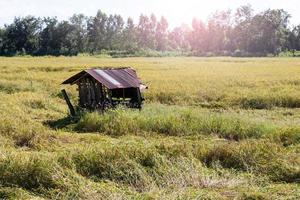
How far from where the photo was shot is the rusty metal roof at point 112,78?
610 inches

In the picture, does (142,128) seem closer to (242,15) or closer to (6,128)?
(6,128)

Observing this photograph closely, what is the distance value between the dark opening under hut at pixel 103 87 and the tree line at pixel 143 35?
196ft

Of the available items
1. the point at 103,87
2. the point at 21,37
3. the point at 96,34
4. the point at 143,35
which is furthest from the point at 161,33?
the point at 103,87

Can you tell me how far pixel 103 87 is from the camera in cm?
1625

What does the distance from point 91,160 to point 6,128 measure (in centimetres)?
Result: 415

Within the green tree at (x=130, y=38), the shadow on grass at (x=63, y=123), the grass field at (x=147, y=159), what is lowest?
the shadow on grass at (x=63, y=123)

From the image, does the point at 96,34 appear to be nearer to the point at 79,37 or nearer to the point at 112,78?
the point at 79,37

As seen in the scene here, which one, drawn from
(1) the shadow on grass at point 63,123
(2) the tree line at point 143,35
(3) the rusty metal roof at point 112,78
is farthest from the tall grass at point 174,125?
(2) the tree line at point 143,35

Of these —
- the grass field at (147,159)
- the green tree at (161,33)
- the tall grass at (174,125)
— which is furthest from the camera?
the green tree at (161,33)

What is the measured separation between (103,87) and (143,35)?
8883cm

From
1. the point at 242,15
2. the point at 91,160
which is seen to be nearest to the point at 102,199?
the point at 91,160

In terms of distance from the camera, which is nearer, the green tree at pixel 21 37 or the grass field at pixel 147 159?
the grass field at pixel 147 159

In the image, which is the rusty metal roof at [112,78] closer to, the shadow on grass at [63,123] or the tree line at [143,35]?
the shadow on grass at [63,123]

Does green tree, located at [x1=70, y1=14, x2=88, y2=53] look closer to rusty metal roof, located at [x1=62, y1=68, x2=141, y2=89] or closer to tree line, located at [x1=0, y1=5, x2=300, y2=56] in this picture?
tree line, located at [x1=0, y1=5, x2=300, y2=56]
